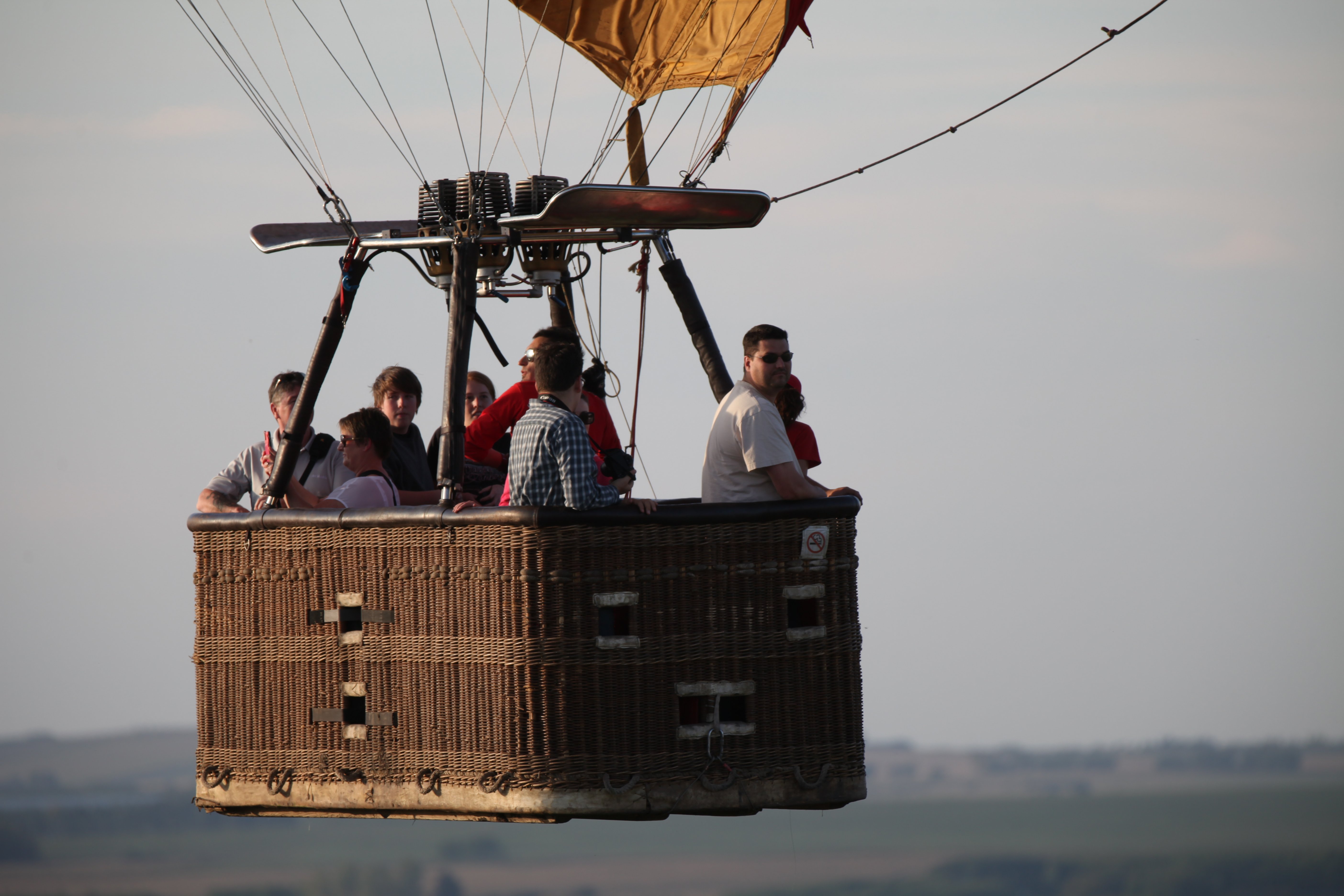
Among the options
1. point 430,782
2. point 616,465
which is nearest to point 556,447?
point 616,465

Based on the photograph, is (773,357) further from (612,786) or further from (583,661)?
(612,786)

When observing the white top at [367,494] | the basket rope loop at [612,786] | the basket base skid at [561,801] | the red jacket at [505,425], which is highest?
the red jacket at [505,425]

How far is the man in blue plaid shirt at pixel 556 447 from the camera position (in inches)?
290

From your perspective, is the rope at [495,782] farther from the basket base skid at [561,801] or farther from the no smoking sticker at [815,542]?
the no smoking sticker at [815,542]

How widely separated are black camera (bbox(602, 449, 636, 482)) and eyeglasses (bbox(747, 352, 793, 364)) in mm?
659

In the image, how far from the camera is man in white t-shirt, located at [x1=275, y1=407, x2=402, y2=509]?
834 centimetres

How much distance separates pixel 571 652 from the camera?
7543mm

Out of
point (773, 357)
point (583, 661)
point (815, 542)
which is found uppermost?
point (773, 357)

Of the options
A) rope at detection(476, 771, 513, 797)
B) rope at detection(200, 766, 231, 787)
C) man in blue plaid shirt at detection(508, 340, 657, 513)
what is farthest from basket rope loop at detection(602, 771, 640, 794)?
rope at detection(200, 766, 231, 787)

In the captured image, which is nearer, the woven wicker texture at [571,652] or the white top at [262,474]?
the woven wicker texture at [571,652]

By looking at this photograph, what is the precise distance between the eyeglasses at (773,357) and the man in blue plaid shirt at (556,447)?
2.32 feet

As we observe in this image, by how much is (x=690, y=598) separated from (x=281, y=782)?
202 centimetres

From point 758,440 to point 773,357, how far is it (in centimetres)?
33

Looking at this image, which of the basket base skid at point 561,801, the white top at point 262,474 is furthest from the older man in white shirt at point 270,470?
the basket base skid at point 561,801
